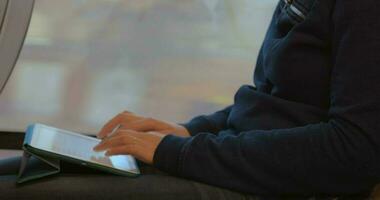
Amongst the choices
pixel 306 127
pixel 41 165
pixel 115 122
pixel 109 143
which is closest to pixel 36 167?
pixel 41 165

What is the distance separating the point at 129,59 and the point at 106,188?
70cm

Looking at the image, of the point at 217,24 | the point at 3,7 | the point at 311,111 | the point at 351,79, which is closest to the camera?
the point at 351,79

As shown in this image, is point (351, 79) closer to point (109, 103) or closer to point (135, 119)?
point (135, 119)

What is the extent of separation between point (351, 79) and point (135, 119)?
470 millimetres

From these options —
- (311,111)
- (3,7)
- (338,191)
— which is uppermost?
(3,7)

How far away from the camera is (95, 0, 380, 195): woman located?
71cm

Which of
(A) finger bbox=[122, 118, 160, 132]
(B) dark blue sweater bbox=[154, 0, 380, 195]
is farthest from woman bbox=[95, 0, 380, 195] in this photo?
(A) finger bbox=[122, 118, 160, 132]

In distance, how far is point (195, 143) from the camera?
80cm

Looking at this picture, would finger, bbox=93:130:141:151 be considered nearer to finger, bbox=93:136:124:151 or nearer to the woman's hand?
finger, bbox=93:136:124:151

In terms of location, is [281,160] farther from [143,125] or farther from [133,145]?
[143,125]

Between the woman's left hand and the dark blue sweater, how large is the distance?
0.07 feet

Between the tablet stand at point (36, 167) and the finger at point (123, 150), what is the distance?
9 centimetres

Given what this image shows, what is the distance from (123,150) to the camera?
2.76ft

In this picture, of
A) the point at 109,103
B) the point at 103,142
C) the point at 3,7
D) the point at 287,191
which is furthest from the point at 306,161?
the point at 109,103
